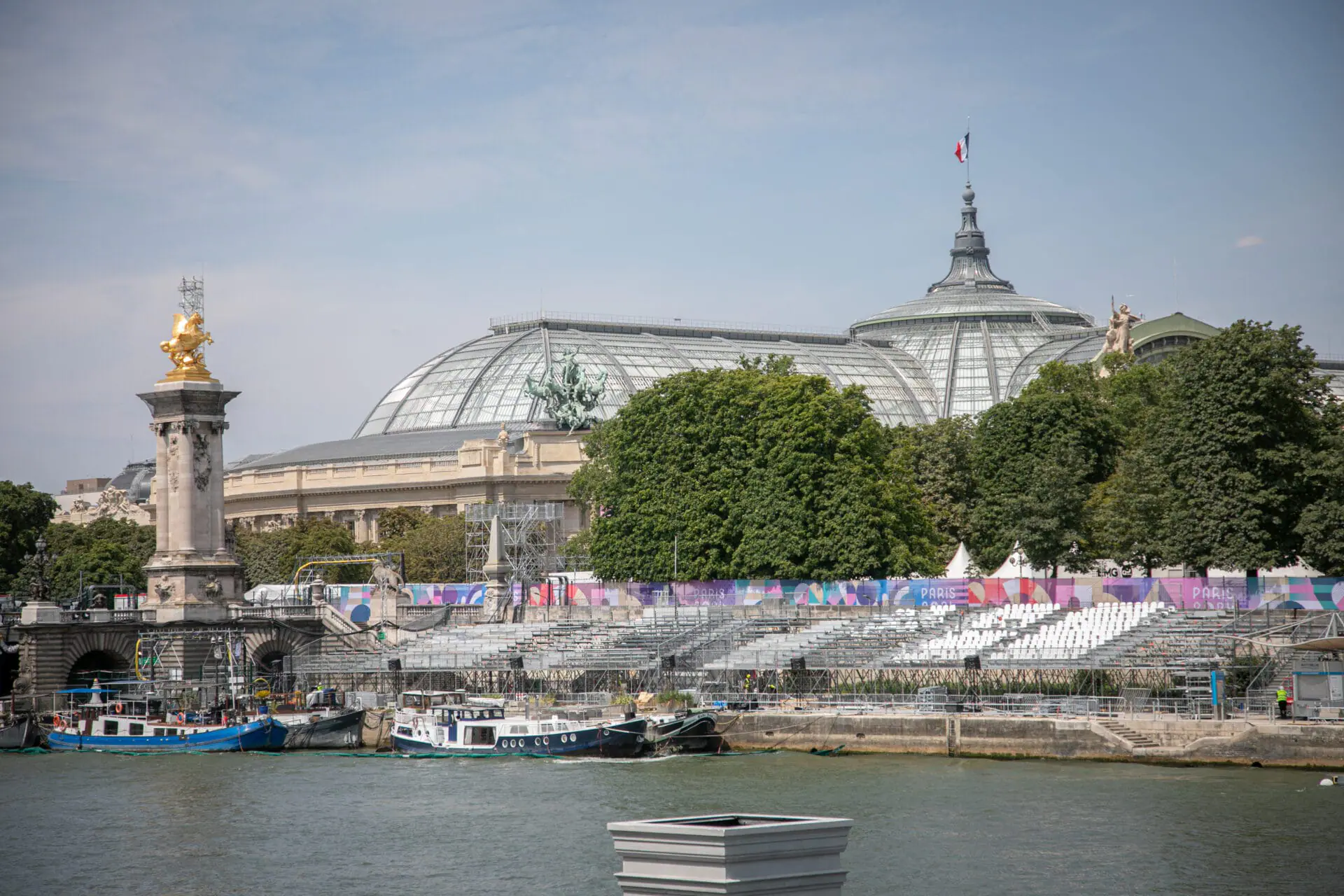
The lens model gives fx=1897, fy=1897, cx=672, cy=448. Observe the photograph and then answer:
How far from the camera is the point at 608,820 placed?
2005 inches

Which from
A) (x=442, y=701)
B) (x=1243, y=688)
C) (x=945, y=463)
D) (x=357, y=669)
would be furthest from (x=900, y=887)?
(x=945, y=463)

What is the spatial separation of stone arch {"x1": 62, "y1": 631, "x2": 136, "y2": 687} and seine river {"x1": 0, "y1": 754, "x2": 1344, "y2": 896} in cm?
1483

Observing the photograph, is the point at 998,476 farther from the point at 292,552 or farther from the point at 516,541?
the point at 292,552

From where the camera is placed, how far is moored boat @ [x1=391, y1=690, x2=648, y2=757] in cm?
6794

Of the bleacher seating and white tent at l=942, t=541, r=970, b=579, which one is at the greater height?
white tent at l=942, t=541, r=970, b=579

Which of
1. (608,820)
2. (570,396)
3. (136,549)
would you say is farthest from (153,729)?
(570,396)

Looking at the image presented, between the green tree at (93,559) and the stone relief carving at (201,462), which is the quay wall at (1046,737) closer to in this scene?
the stone relief carving at (201,462)

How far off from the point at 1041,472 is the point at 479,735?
119ft

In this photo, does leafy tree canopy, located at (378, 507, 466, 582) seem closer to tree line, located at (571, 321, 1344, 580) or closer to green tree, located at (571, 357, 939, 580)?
tree line, located at (571, 321, 1344, 580)

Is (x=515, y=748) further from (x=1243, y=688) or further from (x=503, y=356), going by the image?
(x=503, y=356)

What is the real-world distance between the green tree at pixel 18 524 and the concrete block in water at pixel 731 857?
11327 cm

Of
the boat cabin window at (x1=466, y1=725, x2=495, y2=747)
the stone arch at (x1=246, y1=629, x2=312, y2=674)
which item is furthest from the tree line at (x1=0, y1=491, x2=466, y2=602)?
the boat cabin window at (x1=466, y1=725, x2=495, y2=747)

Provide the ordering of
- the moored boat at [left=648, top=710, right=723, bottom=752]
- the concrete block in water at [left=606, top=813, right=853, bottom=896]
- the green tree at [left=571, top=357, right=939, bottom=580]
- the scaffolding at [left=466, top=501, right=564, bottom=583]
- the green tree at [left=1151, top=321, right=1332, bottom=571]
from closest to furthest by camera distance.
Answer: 1. the concrete block in water at [left=606, top=813, right=853, bottom=896]
2. the moored boat at [left=648, top=710, right=723, bottom=752]
3. the green tree at [left=1151, top=321, right=1332, bottom=571]
4. the green tree at [left=571, top=357, right=939, bottom=580]
5. the scaffolding at [left=466, top=501, right=564, bottom=583]

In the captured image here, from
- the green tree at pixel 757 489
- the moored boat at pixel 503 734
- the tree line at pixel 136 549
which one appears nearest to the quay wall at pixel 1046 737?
the moored boat at pixel 503 734
